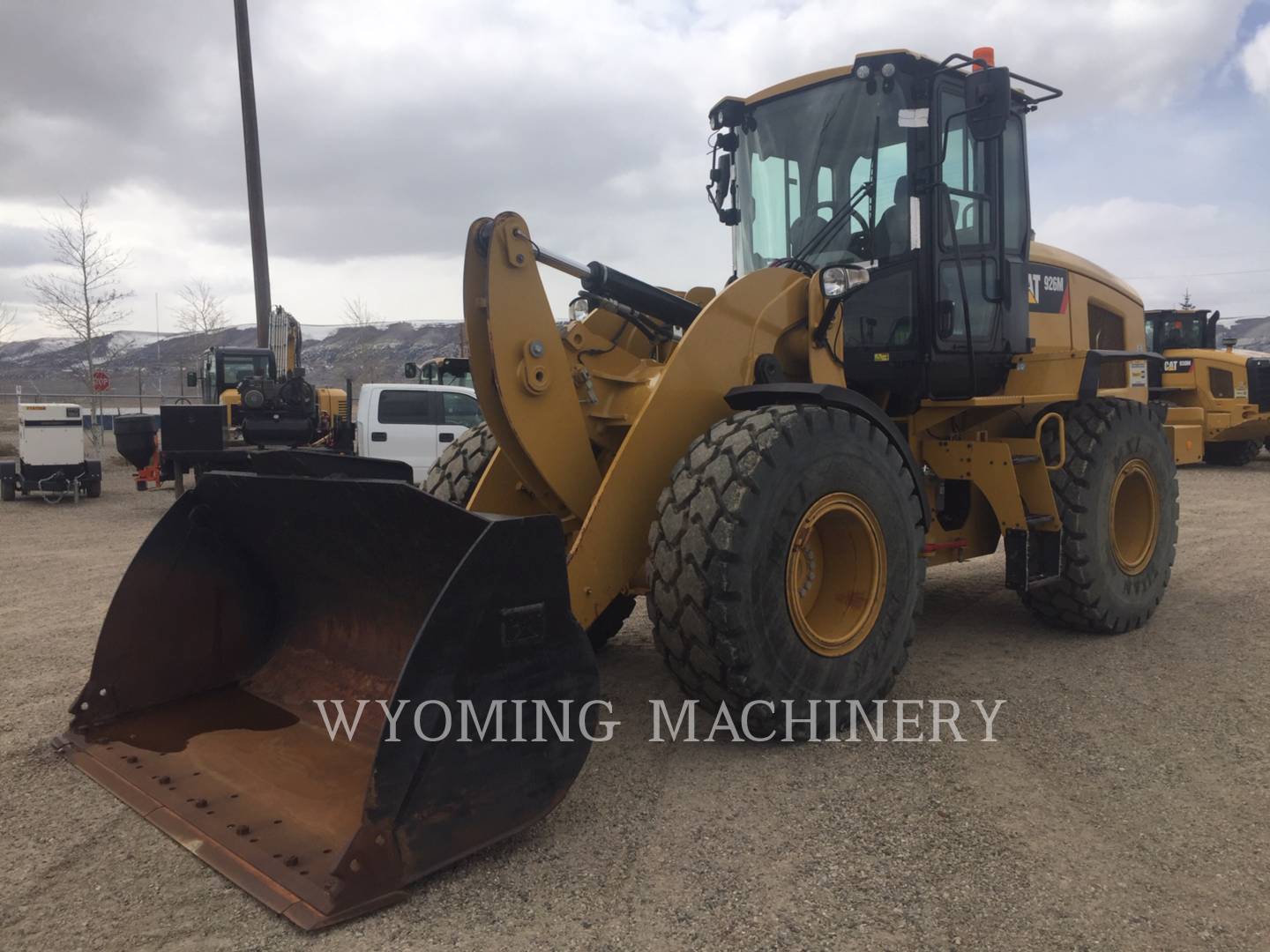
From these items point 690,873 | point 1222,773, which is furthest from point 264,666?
point 1222,773

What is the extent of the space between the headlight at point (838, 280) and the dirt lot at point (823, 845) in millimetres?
1873

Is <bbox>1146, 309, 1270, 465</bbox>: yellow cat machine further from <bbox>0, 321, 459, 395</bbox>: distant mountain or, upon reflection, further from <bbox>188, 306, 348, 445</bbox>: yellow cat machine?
<bbox>0, 321, 459, 395</bbox>: distant mountain

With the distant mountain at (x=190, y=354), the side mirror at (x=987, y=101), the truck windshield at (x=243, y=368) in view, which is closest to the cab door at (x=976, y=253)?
the side mirror at (x=987, y=101)

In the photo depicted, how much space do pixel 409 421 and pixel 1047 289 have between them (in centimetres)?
834

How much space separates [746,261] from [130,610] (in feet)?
11.3

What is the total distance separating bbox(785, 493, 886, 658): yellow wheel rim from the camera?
3.77 m

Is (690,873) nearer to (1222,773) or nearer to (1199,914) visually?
(1199,914)

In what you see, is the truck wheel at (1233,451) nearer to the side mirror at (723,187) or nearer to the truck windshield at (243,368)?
the side mirror at (723,187)

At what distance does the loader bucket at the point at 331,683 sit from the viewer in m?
2.57

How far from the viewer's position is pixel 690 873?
2.75 m

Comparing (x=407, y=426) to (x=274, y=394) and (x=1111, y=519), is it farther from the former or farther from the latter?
(x=1111, y=519)

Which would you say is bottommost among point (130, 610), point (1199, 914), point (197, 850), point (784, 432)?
point (1199, 914)

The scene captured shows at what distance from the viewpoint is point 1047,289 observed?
18.7 feet

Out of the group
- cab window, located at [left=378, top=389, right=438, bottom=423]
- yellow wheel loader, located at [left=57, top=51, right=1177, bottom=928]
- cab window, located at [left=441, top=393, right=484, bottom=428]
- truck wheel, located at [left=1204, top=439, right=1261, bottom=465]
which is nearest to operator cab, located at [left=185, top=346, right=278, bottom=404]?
cab window, located at [left=378, top=389, right=438, bottom=423]
